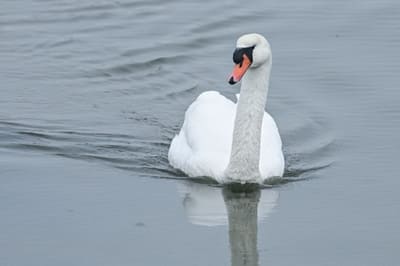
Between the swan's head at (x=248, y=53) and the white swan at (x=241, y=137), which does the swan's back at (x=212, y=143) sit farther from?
the swan's head at (x=248, y=53)

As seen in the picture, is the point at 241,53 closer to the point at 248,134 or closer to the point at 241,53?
the point at 241,53

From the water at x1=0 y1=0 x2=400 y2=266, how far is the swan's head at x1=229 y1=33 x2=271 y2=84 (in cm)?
108

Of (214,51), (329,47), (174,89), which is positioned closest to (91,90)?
(174,89)

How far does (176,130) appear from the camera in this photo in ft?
45.6

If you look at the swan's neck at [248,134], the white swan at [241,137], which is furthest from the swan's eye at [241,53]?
the swan's neck at [248,134]

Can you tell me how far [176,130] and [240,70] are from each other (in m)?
2.56

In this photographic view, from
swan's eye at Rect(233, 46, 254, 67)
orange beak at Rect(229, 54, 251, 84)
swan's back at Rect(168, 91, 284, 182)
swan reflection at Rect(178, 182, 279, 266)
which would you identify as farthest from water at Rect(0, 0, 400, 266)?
swan's eye at Rect(233, 46, 254, 67)

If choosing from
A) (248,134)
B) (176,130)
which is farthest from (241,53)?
(176,130)

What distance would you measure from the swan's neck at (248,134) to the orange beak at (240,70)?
40 cm

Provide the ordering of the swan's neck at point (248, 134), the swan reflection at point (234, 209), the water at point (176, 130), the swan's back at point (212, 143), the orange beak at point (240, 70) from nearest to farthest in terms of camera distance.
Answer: the water at point (176, 130)
the swan reflection at point (234, 209)
the orange beak at point (240, 70)
the swan's neck at point (248, 134)
the swan's back at point (212, 143)

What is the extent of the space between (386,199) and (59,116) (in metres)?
3.70

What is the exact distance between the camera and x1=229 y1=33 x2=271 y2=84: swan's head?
1148cm

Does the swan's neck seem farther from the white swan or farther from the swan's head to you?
the swan's head

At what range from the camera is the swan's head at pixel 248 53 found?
11484 mm
